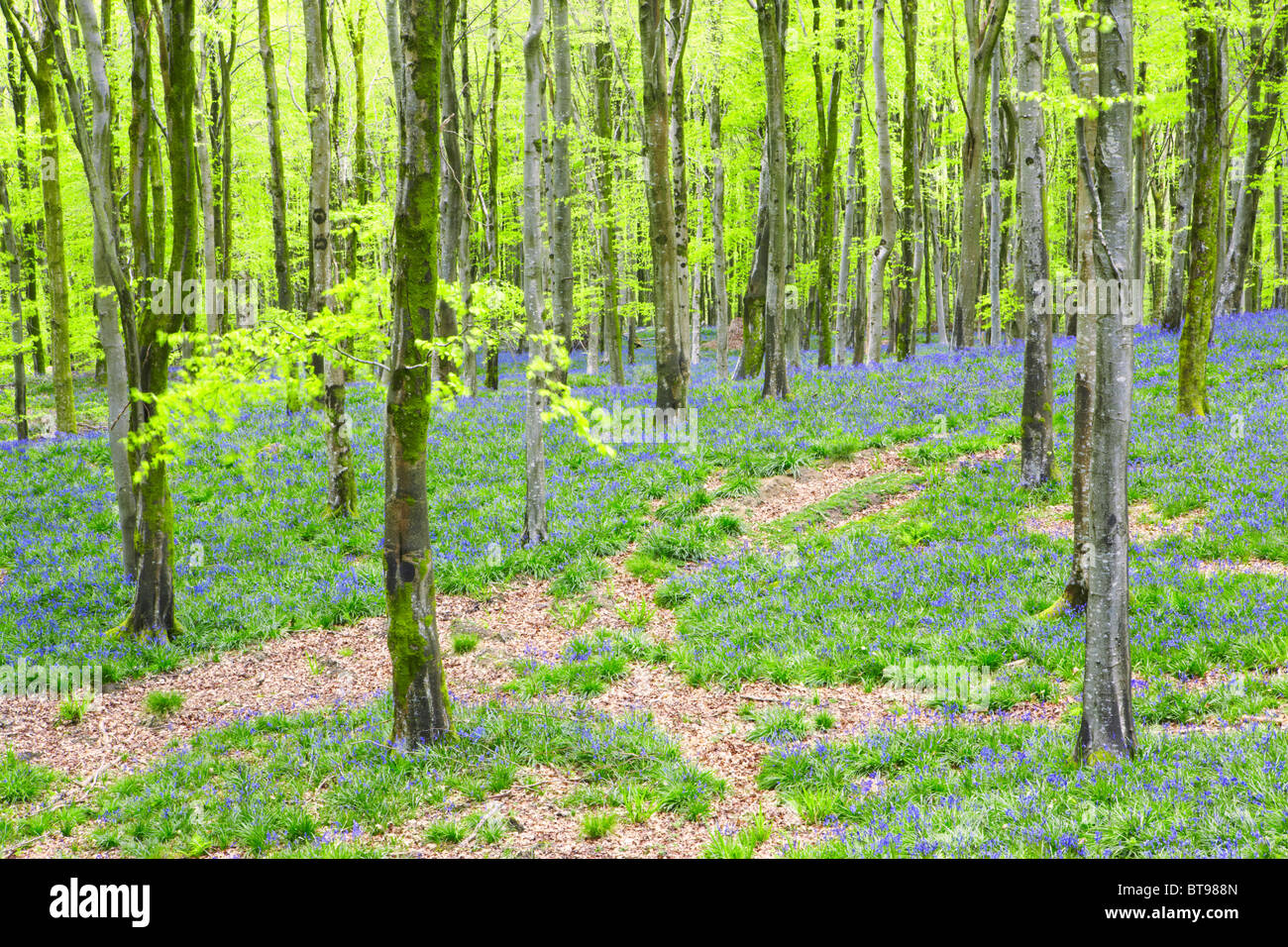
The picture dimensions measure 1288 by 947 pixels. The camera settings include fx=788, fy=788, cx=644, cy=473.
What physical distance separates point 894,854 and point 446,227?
56.4ft

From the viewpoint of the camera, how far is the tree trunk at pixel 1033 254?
1045 centimetres

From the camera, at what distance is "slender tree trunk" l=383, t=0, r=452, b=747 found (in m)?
6.39

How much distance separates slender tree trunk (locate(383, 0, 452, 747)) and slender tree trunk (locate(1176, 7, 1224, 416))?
12.9 metres

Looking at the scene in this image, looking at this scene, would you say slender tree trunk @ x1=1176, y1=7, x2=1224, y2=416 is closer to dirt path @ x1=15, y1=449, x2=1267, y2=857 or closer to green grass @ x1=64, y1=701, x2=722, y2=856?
dirt path @ x1=15, y1=449, x2=1267, y2=857

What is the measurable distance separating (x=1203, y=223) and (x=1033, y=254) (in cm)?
512

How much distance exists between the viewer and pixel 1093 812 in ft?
15.4

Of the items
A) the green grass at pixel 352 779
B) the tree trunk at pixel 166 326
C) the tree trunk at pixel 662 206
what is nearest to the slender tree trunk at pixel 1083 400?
the green grass at pixel 352 779

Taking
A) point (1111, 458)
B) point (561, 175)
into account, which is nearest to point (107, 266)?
point (561, 175)

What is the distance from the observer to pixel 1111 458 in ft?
17.9

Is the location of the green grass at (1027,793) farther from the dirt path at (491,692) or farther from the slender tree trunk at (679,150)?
the slender tree trunk at (679,150)

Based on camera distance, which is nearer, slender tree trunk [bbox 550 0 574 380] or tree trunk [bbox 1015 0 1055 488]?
tree trunk [bbox 1015 0 1055 488]

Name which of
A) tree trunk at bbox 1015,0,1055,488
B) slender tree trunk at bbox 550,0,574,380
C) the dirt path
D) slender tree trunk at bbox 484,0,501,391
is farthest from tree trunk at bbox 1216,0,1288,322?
slender tree trunk at bbox 484,0,501,391

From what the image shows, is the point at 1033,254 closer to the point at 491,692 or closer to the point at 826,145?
the point at 491,692

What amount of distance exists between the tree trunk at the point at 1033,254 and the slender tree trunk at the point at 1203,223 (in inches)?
162
